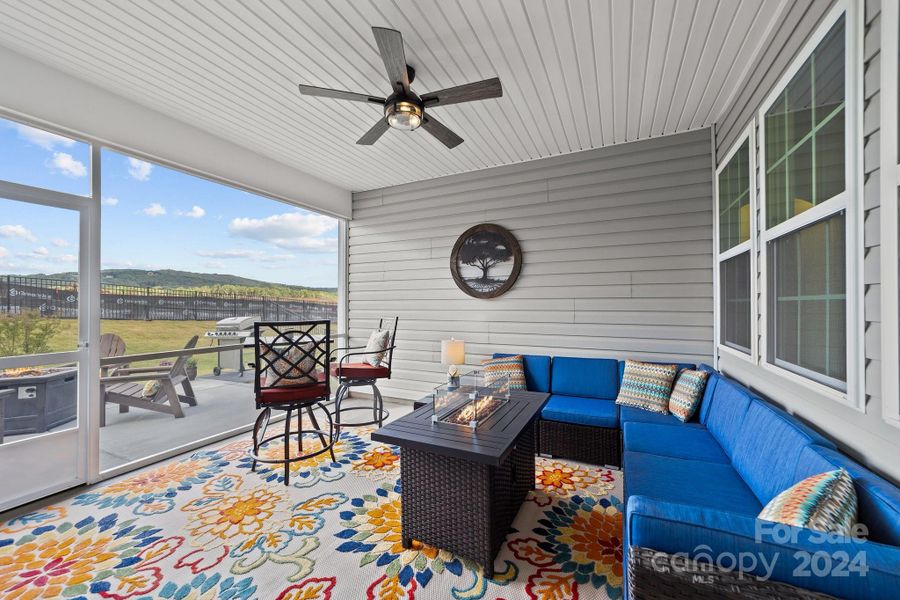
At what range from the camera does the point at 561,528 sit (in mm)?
2229

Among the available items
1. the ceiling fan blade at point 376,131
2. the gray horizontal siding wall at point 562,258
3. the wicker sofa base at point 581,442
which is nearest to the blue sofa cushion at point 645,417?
the wicker sofa base at point 581,442

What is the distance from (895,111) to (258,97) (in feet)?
11.7

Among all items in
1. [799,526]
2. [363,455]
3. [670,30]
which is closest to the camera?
[799,526]

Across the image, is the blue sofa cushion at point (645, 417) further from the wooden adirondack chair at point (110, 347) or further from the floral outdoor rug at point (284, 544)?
the wooden adirondack chair at point (110, 347)

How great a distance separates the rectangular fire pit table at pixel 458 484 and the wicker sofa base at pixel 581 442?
113 centimetres

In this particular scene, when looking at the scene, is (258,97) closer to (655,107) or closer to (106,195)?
(106,195)

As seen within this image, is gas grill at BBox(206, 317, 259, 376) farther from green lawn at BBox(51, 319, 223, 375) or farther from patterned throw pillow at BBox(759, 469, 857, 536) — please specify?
patterned throw pillow at BBox(759, 469, 857, 536)

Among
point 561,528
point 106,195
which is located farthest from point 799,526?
point 106,195

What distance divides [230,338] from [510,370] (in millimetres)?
3134

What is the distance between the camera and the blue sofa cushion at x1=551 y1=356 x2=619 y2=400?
351 centimetres

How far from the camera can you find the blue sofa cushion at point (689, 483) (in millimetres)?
1697

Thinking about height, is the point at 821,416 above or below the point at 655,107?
below

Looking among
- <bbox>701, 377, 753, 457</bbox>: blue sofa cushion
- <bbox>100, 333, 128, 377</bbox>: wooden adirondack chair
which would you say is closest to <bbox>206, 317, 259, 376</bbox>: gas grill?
<bbox>100, 333, 128, 377</bbox>: wooden adirondack chair

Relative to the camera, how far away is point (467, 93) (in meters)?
2.21
